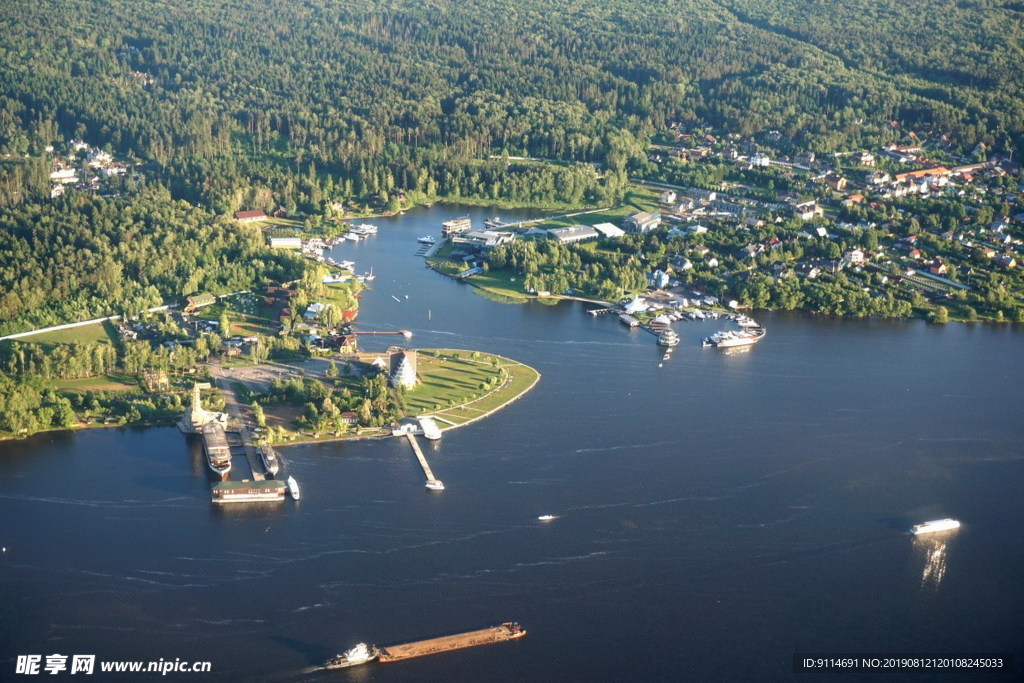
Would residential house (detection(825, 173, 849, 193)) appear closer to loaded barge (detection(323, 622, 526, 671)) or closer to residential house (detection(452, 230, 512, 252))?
residential house (detection(452, 230, 512, 252))

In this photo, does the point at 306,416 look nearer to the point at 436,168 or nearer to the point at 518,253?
the point at 518,253

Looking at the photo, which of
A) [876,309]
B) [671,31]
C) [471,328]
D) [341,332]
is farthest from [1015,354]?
[671,31]

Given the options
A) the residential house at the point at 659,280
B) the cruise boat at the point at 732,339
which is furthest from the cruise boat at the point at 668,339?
the residential house at the point at 659,280

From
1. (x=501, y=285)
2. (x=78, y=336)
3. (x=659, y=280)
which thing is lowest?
(x=78, y=336)

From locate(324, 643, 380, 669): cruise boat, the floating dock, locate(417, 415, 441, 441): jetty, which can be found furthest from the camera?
locate(417, 415, 441, 441): jetty

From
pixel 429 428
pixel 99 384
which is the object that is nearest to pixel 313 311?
pixel 99 384

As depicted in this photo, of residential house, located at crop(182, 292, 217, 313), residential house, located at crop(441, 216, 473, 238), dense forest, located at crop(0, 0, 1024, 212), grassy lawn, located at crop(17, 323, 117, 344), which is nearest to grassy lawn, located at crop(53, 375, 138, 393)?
grassy lawn, located at crop(17, 323, 117, 344)

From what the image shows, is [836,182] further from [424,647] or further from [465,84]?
[424,647]
